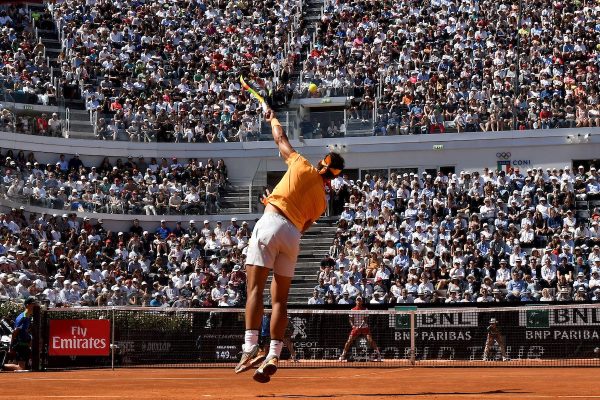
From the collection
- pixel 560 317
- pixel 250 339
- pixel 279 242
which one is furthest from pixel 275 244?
pixel 560 317

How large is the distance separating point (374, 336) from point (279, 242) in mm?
18494

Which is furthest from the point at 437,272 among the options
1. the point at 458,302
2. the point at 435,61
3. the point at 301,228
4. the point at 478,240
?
the point at 301,228

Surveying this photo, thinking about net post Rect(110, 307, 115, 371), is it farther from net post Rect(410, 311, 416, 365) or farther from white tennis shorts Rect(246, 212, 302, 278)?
white tennis shorts Rect(246, 212, 302, 278)

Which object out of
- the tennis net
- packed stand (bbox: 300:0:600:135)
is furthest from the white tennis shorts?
packed stand (bbox: 300:0:600:135)

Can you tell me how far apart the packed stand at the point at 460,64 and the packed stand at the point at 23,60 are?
1063 cm

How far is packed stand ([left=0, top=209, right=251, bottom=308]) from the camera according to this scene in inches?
1340

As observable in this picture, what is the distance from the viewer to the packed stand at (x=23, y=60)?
42.2 m

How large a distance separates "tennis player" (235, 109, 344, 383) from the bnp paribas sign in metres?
18.5

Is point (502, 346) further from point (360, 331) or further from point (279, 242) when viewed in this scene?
point (279, 242)

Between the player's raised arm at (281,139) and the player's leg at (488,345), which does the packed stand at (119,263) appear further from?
the player's raised arm at (281,139)

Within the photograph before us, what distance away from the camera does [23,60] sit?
46.1 m

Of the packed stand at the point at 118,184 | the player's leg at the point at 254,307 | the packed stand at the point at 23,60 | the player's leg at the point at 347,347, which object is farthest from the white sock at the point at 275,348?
the packed stand at the point at 23,60

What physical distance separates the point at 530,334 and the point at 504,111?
16053mm

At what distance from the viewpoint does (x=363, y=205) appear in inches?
1620
